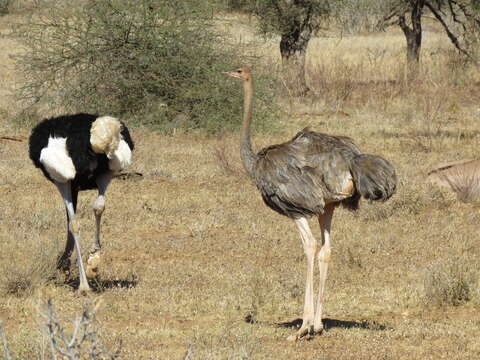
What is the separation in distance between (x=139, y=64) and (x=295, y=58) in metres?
5.82

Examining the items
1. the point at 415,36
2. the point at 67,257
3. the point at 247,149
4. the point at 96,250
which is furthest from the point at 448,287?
the point at 415,36

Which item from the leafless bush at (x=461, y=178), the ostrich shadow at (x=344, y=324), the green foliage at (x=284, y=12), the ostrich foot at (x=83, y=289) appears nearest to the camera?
the ostrich shadow at (x=344, y=324)

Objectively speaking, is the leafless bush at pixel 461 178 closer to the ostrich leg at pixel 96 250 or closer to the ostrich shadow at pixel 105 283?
the ostrich shadow at pixel 105 283

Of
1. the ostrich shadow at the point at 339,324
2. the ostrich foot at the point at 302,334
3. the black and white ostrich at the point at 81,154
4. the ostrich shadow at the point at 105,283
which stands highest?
the black and white ostrich at the point at 81,154

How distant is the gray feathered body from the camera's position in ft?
19.6

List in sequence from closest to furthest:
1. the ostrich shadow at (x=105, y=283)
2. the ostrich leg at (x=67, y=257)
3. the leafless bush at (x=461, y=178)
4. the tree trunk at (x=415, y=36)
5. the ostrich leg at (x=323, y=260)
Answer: the ostrich leg at (x=323, y=260) < the ostrich shadow at (x=105, y=283) < the ostrich leg at (x=67, y=257) < the leafless bush at (x=461, y=178) < the tree trunk at (x=415, y=36)

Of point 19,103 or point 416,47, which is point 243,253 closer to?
point 19,103

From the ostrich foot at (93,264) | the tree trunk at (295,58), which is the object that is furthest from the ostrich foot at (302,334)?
the tree trunk at (295,58)

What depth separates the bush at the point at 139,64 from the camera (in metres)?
15.2

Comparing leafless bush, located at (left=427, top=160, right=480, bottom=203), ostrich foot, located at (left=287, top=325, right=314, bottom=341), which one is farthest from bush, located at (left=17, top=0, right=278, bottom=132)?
ostrich foot, located at (left=287, top=325, right=314, bottom=341)

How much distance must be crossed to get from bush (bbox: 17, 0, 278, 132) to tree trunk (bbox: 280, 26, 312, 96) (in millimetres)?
3830

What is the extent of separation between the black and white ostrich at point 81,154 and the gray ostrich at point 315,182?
48.7 inches

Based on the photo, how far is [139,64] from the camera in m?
15.4

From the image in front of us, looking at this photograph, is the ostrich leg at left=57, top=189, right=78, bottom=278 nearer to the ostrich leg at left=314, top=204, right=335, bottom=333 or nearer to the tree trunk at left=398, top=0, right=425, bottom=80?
the ostrich leg at left=314, top=204, right=335, bottom=333
